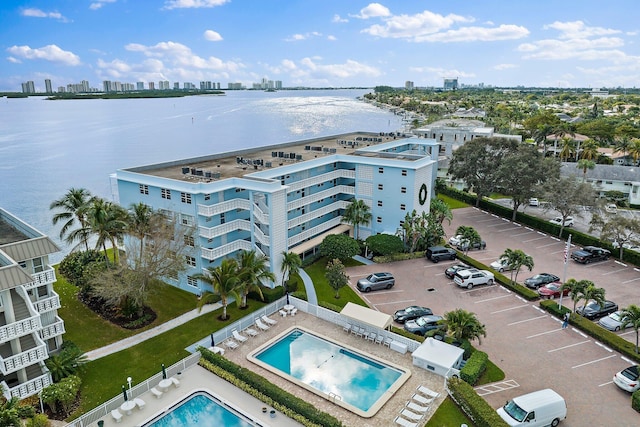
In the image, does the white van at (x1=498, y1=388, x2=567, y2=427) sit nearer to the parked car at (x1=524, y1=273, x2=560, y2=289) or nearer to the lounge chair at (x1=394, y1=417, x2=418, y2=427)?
the lounge chair at (x1=394, y1=417, x2=418, y2=427)

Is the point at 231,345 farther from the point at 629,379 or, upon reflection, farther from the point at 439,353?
the point at 629,379

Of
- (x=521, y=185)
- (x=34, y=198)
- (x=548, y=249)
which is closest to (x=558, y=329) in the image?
(x=548, y=249)

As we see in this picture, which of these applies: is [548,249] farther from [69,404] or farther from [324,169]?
[69,404]

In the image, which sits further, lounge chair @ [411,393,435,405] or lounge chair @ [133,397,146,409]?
lounge chair @ [411,393,435,405]

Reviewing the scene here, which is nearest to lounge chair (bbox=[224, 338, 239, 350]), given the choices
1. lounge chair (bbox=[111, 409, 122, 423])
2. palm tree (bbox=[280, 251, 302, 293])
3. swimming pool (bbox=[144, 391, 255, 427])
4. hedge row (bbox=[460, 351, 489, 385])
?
swimming pool (bbox=[144, 391, 255, 427])

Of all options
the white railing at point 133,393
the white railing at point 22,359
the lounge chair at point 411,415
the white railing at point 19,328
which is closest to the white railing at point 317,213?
the white railing at point 133,393

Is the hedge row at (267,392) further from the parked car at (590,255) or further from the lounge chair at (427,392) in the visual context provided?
the parked car at (590,255)
